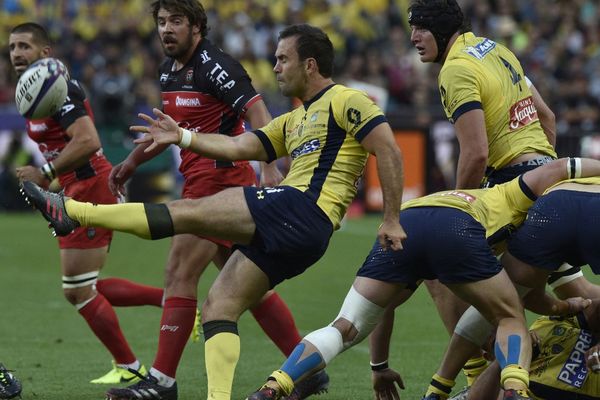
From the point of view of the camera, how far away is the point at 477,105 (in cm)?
728

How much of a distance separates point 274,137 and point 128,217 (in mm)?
1126

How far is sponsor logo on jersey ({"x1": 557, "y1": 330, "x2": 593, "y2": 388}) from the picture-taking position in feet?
21.7

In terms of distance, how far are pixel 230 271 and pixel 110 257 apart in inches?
401

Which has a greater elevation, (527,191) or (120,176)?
(527,191)

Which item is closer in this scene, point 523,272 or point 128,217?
Result: point 128,217

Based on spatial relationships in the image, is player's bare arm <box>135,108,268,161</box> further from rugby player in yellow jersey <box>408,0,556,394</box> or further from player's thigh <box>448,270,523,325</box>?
player's thigh <box>448,270,523,325</box>

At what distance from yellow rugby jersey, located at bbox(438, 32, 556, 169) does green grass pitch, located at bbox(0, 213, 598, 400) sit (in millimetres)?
1703

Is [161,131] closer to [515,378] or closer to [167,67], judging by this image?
[167,67]

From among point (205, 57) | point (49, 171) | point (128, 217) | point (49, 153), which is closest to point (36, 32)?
point (49, 153)

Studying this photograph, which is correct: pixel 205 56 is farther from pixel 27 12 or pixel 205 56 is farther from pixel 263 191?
pixel 27 12

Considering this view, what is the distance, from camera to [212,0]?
2697cm

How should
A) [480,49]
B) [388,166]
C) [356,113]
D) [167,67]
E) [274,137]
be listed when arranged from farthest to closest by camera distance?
[167,67]
[480,49]
[274,137]
[356,113]
[388,166]

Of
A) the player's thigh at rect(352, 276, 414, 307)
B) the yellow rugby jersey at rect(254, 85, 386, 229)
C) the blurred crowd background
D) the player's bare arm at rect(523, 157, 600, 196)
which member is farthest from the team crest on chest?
the blurred crowd background

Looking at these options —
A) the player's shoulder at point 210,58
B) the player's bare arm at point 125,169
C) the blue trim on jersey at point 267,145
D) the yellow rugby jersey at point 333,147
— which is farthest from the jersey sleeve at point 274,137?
the player's bare arm at point 125,169
